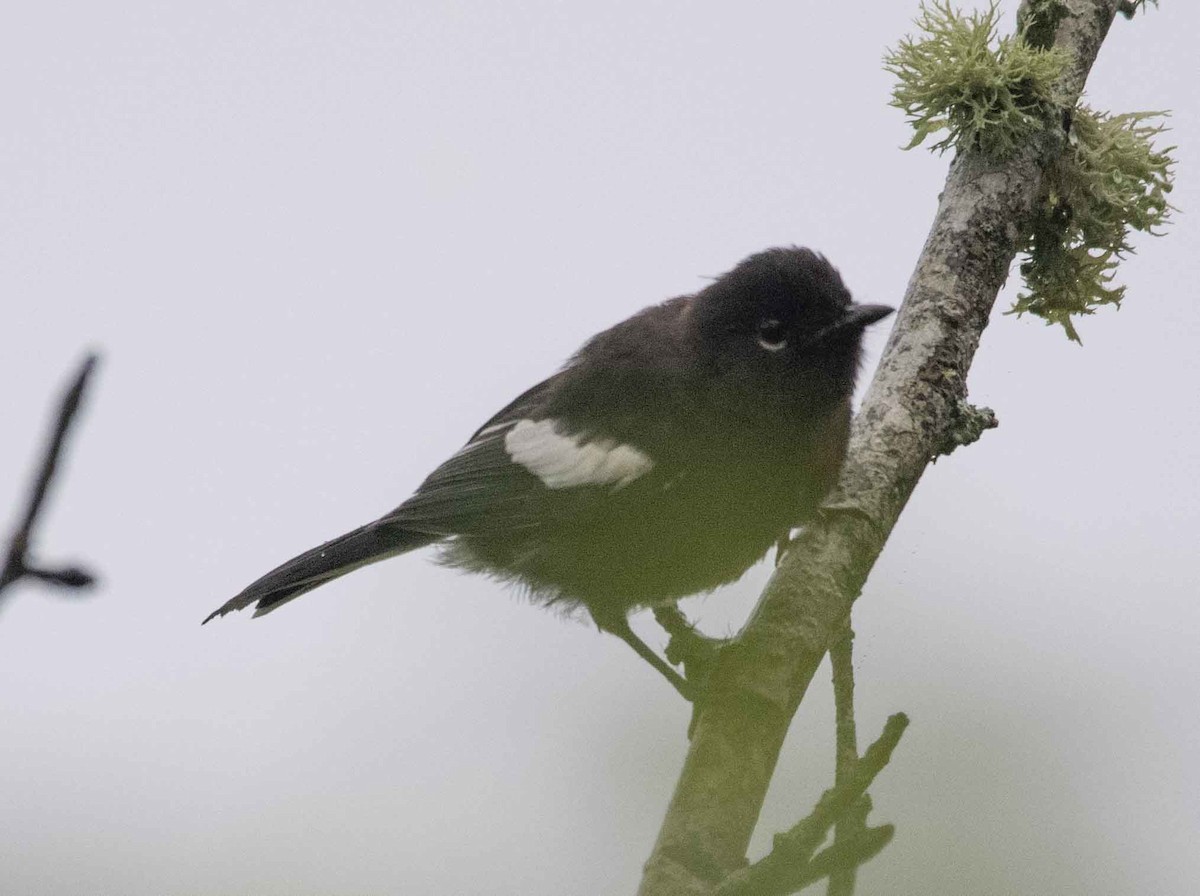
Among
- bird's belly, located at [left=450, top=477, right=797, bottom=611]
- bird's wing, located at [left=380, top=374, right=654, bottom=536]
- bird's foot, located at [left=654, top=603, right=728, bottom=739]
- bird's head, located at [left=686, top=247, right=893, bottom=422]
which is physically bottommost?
bird's foot, located at [left=654, top=603, right=728, bottom=739]

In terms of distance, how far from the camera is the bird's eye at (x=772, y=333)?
4.33 metres

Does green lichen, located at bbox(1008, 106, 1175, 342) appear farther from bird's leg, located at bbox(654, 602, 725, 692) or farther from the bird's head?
bird's leg, located at bbox(654, 602, 725, 692)

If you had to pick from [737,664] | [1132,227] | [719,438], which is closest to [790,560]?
[737,664]

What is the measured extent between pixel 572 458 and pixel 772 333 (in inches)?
33.1

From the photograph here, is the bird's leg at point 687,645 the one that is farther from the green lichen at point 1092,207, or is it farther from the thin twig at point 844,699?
the green lichen at point 1092,207

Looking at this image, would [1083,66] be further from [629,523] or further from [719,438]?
[629,523]

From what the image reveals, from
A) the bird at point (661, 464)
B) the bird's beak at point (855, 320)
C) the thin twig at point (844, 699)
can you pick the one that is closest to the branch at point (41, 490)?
the thin twig at point (844, 699)

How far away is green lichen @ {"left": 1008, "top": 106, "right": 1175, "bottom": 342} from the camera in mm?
3748

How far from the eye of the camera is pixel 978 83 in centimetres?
364

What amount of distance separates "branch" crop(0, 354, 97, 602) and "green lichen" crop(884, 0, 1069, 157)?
329cm

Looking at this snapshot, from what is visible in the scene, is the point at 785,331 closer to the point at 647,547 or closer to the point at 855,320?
the point at 855,320

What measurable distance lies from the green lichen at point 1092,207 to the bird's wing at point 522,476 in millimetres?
1439

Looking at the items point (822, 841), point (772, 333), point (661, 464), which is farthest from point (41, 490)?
point (772, 333)

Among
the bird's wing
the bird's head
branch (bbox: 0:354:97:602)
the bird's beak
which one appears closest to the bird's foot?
the bird's wing
